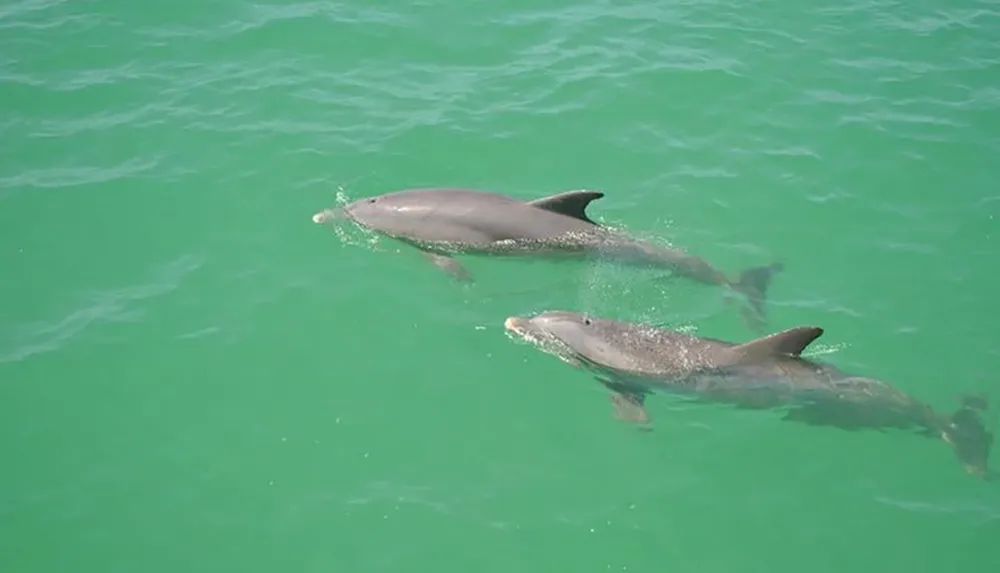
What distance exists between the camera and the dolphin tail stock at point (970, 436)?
11523mm

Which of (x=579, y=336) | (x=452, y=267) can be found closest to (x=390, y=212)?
(x=452, y=267)

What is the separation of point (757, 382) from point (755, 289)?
7.96ft

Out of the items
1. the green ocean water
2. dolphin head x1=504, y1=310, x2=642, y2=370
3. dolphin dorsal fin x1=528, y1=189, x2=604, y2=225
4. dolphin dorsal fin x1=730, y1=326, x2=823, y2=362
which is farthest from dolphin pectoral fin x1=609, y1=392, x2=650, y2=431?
dolphin dorsal fin x1=528, y1=189, x2=604, y2=225

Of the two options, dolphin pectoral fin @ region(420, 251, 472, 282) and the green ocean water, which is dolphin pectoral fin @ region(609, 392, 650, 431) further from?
dolphin pectoral fin @ region(420, 251, 472, 282)

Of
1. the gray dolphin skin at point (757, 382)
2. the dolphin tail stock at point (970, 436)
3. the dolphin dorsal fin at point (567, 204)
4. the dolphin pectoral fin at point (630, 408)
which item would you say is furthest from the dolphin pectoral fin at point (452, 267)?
the dolphin tail stock at point (970, 436)

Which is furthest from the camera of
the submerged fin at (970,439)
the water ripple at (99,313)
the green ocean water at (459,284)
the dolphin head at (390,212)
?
the dolphin head at (390,212)

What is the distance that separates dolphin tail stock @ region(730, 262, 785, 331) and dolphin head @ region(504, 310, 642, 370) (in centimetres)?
207

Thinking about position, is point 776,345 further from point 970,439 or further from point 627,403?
point 970,439

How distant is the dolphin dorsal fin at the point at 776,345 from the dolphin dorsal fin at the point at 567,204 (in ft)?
10.3

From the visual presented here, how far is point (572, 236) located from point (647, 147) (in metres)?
3.61

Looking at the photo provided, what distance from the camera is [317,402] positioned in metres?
11.9

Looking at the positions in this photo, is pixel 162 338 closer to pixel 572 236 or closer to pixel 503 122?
pixel 572 236

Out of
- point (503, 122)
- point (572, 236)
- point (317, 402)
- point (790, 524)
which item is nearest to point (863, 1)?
point (503, 122)

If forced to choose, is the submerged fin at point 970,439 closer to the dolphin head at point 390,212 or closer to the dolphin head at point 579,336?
the dolphin head at point 579,336
